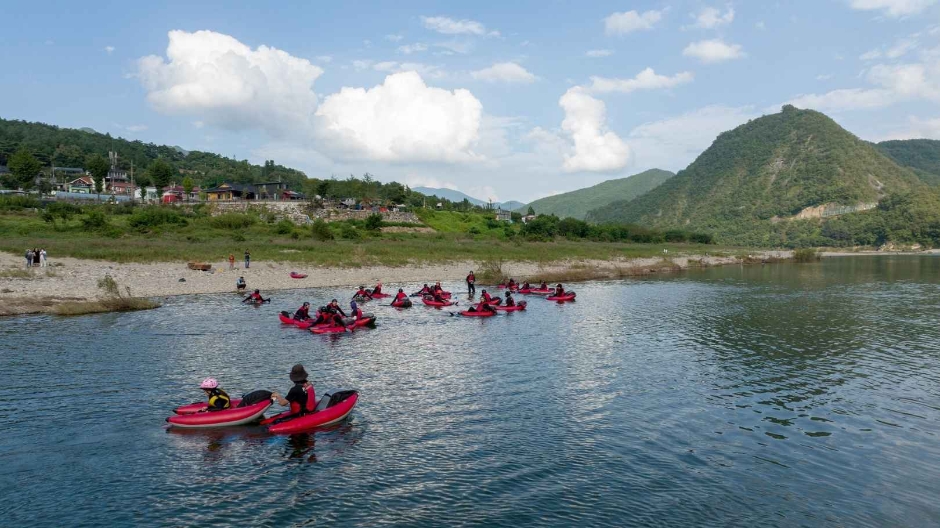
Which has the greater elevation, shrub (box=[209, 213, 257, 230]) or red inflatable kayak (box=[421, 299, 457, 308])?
shrub (box=[209, 213, 257, 230])

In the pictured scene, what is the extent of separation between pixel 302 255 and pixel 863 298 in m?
49.2

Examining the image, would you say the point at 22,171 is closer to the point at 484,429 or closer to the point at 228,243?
the point at 228,243

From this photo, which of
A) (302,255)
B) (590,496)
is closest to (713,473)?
(590,496)

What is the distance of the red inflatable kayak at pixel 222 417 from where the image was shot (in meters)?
15.0

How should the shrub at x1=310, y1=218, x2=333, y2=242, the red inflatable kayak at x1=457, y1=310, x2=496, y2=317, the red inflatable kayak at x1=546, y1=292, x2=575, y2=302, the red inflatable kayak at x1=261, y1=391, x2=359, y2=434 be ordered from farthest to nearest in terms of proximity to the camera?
1. the shrub at x1=310, y1=218, x2=333, y2=242
2. the red inflatable kayak at x1=546, y1=292, x2=575, y2=302
3. the red inflatable kayak at x1=457, y1=310, x2=496, y2=317
4. the red inflatable kayak at x1=261, y1=391, x2=359, y2=434

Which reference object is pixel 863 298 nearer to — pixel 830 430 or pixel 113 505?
pixel 830 430

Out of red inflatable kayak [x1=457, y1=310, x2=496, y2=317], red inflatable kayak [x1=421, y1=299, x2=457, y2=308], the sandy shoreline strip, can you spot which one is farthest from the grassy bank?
red inflatable kayak [x1=457, y1=310, x2=496, y2=317]

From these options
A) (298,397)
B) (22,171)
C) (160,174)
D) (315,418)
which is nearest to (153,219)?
(160,174)

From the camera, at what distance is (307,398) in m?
15.4

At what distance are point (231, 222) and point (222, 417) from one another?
6826cm

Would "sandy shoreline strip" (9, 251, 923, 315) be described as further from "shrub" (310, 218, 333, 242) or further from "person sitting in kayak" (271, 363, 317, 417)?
"person sitting in kayak" (271, 363, 317, 417)

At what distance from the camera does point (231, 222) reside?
77.6 m

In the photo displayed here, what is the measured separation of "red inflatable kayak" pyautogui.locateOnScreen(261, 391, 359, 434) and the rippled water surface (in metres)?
0.31

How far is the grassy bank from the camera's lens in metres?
50.7
